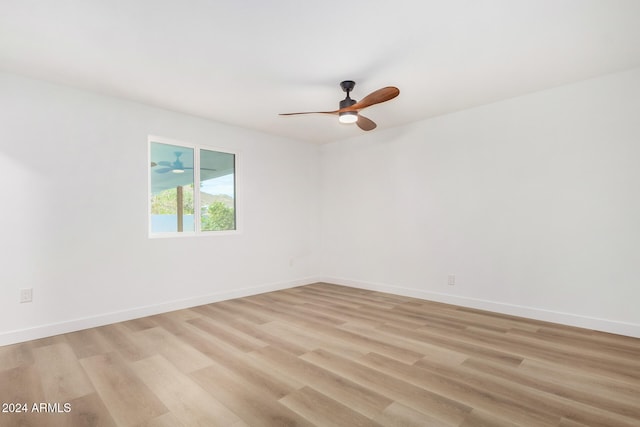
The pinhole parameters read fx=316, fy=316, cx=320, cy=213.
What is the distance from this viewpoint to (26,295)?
2.90 m

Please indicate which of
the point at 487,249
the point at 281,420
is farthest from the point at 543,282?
the point at 281,420

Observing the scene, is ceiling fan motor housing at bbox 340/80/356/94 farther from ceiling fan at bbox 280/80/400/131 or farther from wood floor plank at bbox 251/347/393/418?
wood floor plank at bbox 251/347/393/418

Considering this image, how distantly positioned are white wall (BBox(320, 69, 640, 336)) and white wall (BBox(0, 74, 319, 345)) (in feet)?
6.82

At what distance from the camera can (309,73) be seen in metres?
2.93

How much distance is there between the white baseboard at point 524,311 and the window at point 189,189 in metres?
2.52

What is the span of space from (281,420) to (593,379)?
207 cm

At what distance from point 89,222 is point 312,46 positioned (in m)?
2.81

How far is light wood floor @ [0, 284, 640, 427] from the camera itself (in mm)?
1751

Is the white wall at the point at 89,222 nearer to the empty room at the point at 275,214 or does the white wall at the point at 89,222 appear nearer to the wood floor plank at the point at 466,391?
the empty room at the point at 275,214

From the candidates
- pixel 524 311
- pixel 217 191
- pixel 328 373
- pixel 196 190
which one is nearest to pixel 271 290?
pixel 217 191

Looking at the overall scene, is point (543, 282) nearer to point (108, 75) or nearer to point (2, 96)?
point (108, 75)

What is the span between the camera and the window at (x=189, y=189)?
3.86 meters

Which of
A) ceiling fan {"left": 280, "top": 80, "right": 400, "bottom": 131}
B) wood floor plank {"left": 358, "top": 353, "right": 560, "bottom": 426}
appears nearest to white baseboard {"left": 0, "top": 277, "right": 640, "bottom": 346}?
wood floor plank {"left": 358, "top": 353, "right": 560, "bottom": 426}

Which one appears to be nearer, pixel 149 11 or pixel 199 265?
pixel 149 11
